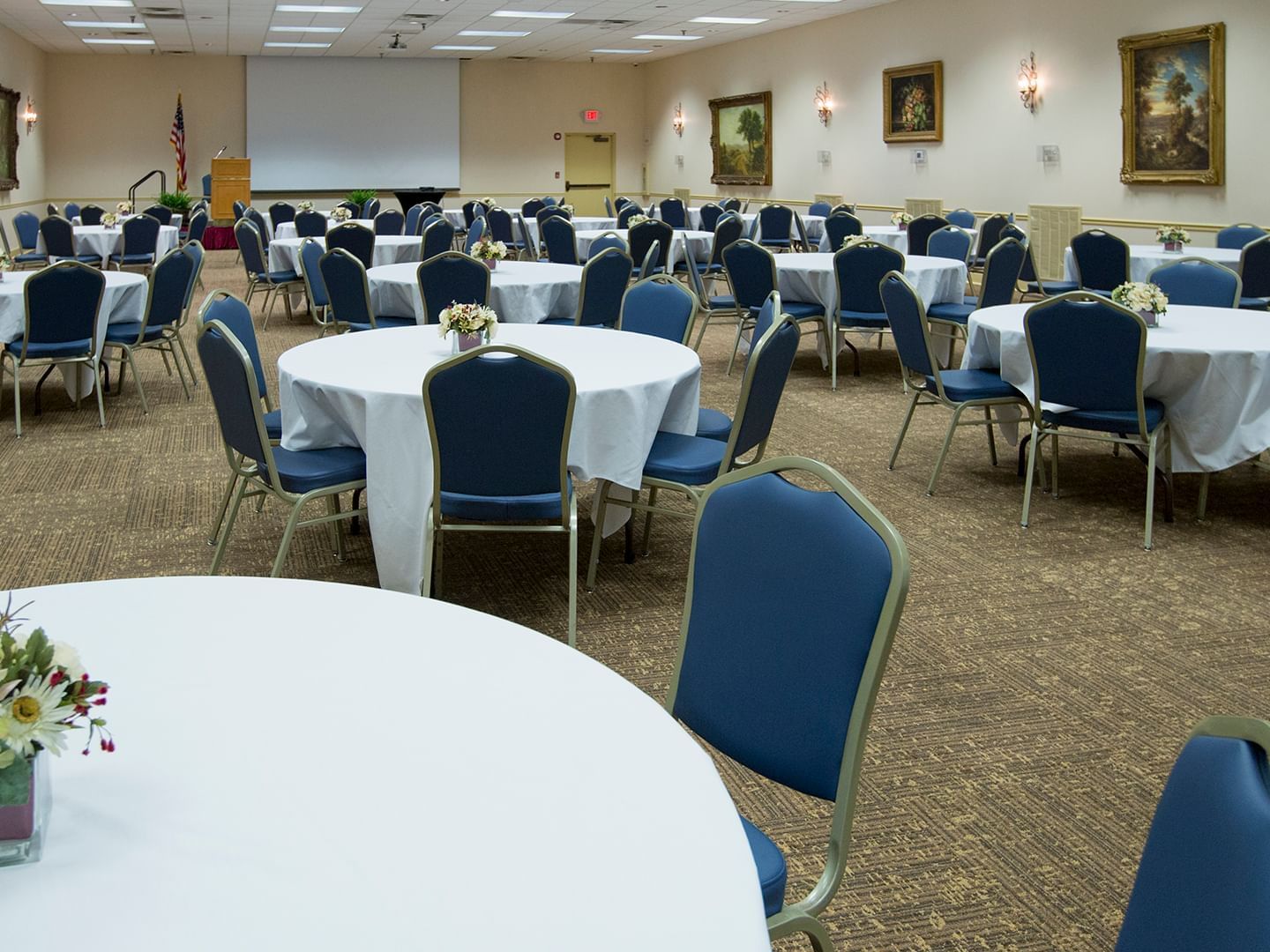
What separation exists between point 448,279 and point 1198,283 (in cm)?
402

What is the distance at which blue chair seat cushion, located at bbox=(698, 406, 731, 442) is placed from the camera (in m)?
4.68

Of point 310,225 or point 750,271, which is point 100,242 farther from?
point 750,271

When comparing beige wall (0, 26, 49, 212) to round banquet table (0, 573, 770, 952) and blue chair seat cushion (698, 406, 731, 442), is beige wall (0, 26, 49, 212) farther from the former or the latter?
round banquet table (0, 573, 770, 952)

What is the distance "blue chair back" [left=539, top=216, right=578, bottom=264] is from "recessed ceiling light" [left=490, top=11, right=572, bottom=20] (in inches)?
247

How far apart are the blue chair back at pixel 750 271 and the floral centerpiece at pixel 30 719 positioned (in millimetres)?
6990

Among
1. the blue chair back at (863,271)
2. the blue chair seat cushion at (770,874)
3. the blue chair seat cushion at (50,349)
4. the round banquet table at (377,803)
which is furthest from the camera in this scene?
the blue chair back at (863,271)

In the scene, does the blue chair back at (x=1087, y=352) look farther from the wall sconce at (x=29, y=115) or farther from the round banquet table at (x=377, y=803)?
the wall sconce at (x=29, y=115)

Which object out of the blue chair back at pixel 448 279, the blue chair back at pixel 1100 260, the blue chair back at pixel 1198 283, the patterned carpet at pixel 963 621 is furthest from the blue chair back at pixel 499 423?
the blue chair back at pixel 1100 260

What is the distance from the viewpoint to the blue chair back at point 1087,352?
4.70 m

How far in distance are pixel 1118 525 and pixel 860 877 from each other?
9.79ft

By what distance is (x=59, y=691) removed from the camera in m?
1.24

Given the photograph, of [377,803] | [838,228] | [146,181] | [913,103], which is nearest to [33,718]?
[377,803]

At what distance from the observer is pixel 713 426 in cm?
475

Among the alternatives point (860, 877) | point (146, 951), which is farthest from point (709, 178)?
point (146, 951)
